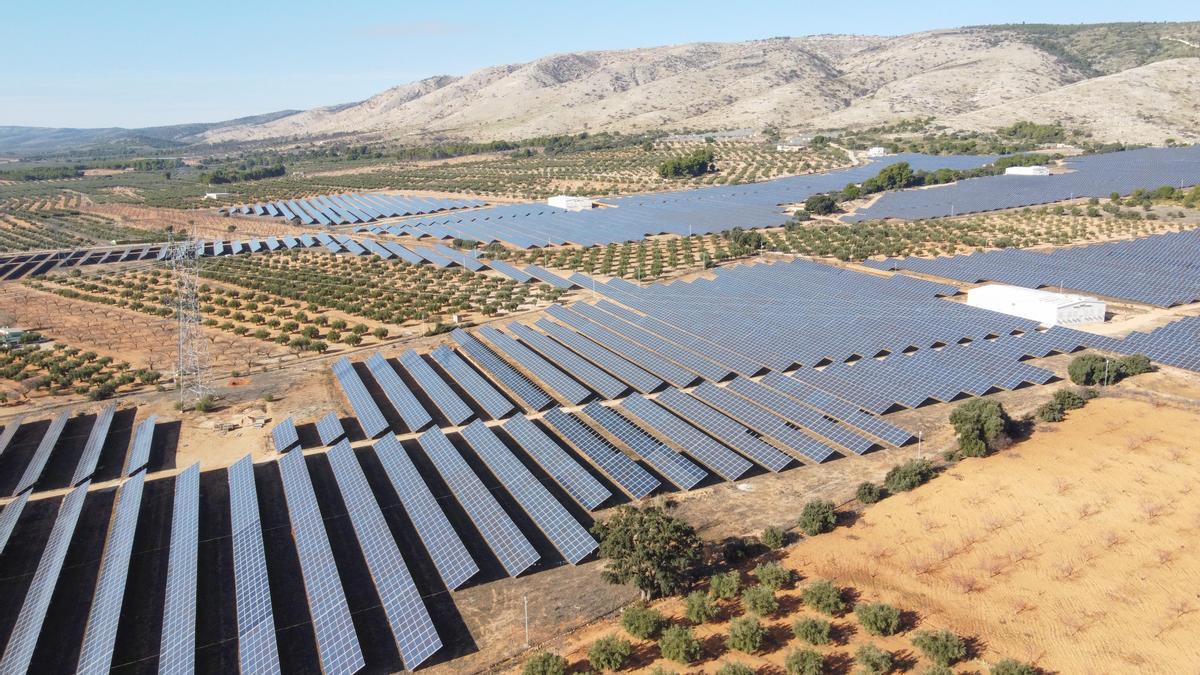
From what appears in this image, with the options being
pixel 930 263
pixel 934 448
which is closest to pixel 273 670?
pixel 934 448

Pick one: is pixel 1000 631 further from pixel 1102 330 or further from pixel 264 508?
pixel 1102 330

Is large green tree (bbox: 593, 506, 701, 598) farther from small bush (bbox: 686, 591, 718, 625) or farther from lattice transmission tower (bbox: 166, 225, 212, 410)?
lattice transmission tower (bbox: 166, 225, 212, 410)

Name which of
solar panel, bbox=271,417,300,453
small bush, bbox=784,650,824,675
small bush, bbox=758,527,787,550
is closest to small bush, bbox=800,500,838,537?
small bush, bbox=758,527,787,550

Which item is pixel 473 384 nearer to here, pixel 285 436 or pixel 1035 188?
pixel 285 436

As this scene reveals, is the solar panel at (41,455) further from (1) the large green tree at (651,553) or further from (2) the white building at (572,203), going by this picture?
(2) the white building at (572,203)

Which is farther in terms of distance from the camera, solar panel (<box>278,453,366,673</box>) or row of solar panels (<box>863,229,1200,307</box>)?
row of solar panels (<box>863,229,1200,307</box>)

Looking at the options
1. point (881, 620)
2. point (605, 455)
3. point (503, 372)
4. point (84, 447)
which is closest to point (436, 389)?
point (503, 372)
